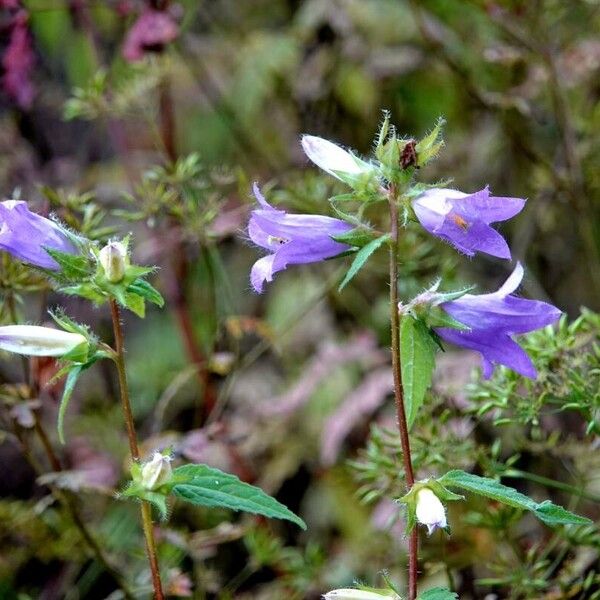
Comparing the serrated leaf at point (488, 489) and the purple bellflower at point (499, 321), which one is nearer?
the serrated leaf at point (488, 489)

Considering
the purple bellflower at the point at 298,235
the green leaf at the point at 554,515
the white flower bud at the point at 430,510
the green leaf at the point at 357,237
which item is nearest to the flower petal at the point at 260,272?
the purple bellflower at the point at 298,235

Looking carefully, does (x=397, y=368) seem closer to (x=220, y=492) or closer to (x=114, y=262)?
(x=220, y=492)

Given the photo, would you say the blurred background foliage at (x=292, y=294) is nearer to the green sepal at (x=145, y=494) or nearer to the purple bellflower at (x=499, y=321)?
the purple bellflower at (x=499, y=321)

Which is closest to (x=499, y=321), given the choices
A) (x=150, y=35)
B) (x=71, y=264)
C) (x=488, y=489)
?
(x=488, y=489)

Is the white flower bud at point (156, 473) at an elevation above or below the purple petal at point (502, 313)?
below

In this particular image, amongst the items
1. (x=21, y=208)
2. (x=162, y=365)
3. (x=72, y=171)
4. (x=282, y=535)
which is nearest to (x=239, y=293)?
(x=162, y=365)

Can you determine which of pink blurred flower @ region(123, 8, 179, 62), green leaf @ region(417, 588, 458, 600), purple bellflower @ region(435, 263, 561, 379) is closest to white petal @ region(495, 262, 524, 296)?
purple bellflower @ region(435, 263, 561, 379)

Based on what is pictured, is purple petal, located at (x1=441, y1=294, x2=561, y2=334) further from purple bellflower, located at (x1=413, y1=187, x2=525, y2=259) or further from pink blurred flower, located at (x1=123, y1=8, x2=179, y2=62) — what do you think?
pink blurred flower, located at (x1=123, y1=8, x2=179, y2=62)
